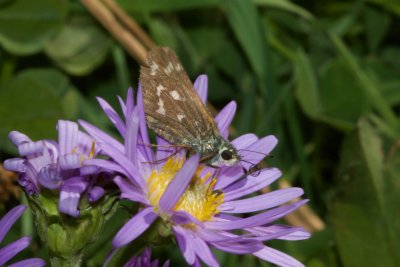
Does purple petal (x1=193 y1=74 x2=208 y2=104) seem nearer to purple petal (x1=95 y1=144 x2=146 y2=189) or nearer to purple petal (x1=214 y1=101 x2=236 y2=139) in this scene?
purple petal (x1=214 y1=101 x2=236 y2=139)

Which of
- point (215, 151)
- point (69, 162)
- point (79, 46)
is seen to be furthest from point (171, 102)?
point (79, 46)

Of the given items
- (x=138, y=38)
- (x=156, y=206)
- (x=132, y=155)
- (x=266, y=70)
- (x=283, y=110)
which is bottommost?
(x=283, y=110)

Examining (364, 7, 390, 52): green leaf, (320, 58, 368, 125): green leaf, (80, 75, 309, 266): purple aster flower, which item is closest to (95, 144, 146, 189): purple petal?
(80, 75, 309, 266): purple aster flower

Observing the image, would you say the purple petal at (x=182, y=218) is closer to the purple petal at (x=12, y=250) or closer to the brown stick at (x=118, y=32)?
the purple petal at (x=12, y=250)

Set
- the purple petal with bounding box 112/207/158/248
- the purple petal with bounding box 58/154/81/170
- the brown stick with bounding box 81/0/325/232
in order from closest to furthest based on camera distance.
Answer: the purple petal with bounding box 112/207/158/248, the purple petal with bounding box 58/154/81/170, the brown stick with bounding box 81/0/325/232

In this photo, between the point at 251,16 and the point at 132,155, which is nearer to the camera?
the point at 132,155

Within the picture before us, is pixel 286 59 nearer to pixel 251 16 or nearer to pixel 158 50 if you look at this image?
pixel 251 16

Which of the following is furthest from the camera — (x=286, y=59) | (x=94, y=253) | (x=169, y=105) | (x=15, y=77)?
(x=286, y=59)

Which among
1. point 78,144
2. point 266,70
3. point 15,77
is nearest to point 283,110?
point 266,70
